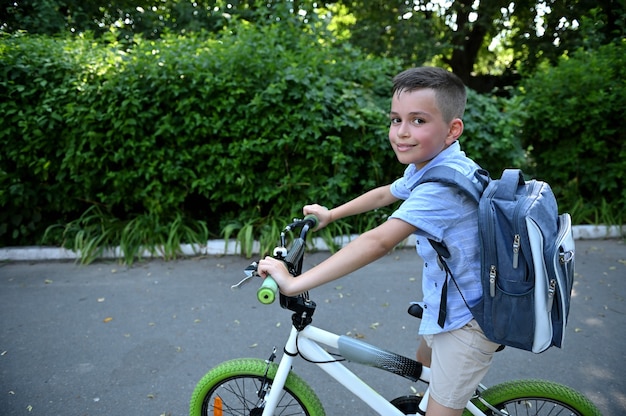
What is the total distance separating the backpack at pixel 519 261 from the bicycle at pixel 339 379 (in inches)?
16.7

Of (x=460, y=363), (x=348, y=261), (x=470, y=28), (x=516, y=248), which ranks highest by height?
(x=470, y=28)

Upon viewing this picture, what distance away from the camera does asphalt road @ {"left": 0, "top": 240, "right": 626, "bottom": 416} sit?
112 inches

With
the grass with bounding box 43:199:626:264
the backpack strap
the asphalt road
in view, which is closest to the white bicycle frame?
the backpack strap

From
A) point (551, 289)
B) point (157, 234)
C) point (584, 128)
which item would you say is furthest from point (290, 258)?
point (584, 128)

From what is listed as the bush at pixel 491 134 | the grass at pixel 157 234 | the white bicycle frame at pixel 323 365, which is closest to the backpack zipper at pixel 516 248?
the white bicycle frame at pixel 323 365

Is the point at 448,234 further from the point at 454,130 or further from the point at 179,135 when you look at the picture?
the point at 179,135

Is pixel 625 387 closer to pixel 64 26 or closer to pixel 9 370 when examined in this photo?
pixel 9 370

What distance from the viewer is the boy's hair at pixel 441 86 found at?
1581 mm

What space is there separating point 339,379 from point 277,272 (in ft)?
2.00

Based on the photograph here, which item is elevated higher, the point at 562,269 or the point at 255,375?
the point at 562,269

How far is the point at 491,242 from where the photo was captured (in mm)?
1485

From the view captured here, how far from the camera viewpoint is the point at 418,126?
5.25 feet

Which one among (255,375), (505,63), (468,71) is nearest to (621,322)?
(255,375)

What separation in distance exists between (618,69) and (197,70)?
500cm
